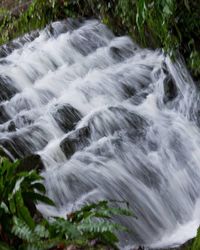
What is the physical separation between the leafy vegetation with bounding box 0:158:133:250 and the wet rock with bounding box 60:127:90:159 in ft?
5.26

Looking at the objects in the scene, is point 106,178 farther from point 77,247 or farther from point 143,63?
point 143,63

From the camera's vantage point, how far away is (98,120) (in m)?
6.67

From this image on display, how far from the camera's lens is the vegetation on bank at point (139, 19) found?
6840mm

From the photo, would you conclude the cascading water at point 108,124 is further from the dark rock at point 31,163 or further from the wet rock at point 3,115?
the dark rock at point 31,163

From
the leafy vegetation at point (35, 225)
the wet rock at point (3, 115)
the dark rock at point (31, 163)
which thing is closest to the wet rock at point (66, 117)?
the wet rock at point (3, 115)

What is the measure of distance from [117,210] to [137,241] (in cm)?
120

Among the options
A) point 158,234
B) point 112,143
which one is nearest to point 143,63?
point 112,143

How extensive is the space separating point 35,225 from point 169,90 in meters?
4.06

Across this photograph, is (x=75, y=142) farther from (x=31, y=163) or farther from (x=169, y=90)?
(x=169, y=90)

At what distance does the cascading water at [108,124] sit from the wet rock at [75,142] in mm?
13

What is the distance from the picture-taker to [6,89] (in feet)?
27.6

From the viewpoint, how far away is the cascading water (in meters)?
5.40

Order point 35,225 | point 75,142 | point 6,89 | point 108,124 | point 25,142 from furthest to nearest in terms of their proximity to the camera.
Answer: point 6,89
point 108,124
point 25,142
point 75,142
point 35,225

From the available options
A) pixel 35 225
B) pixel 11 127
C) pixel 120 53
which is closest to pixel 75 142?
pixel 11 127
